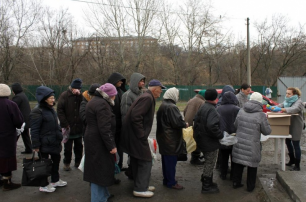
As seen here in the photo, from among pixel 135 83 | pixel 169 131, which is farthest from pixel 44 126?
pixel 169 131

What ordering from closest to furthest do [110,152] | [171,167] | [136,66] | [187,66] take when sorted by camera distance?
1. [110,152]
2. [171,167]
3. [136,66]
4. [187,66]

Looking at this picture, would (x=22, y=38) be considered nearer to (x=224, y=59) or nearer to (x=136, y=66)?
(x=136, y=66)

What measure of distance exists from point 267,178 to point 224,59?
3316cm

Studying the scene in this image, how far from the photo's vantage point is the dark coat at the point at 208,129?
13.2 feet

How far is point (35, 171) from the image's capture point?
12.6ft

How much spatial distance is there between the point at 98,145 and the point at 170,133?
1.25 m

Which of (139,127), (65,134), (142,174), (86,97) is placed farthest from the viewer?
(65,134)

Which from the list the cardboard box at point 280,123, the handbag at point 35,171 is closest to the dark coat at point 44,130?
the handbag at point 35,171

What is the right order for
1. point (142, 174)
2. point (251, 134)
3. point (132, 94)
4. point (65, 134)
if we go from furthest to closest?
point (65, 134) < point (132, 94) < point (251, 134) < point (142, 174)

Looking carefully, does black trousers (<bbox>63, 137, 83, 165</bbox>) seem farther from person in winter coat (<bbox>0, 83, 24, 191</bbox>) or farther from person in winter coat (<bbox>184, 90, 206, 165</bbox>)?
person in winter coat (<bbox>184, 90, 206, 165</bbox>)

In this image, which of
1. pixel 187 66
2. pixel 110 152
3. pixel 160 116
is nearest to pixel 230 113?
pixel 160 116

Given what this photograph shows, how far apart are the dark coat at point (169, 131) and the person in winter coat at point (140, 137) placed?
0.34 metres

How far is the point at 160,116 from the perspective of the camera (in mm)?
4328

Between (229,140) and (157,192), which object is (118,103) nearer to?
(157,192)
